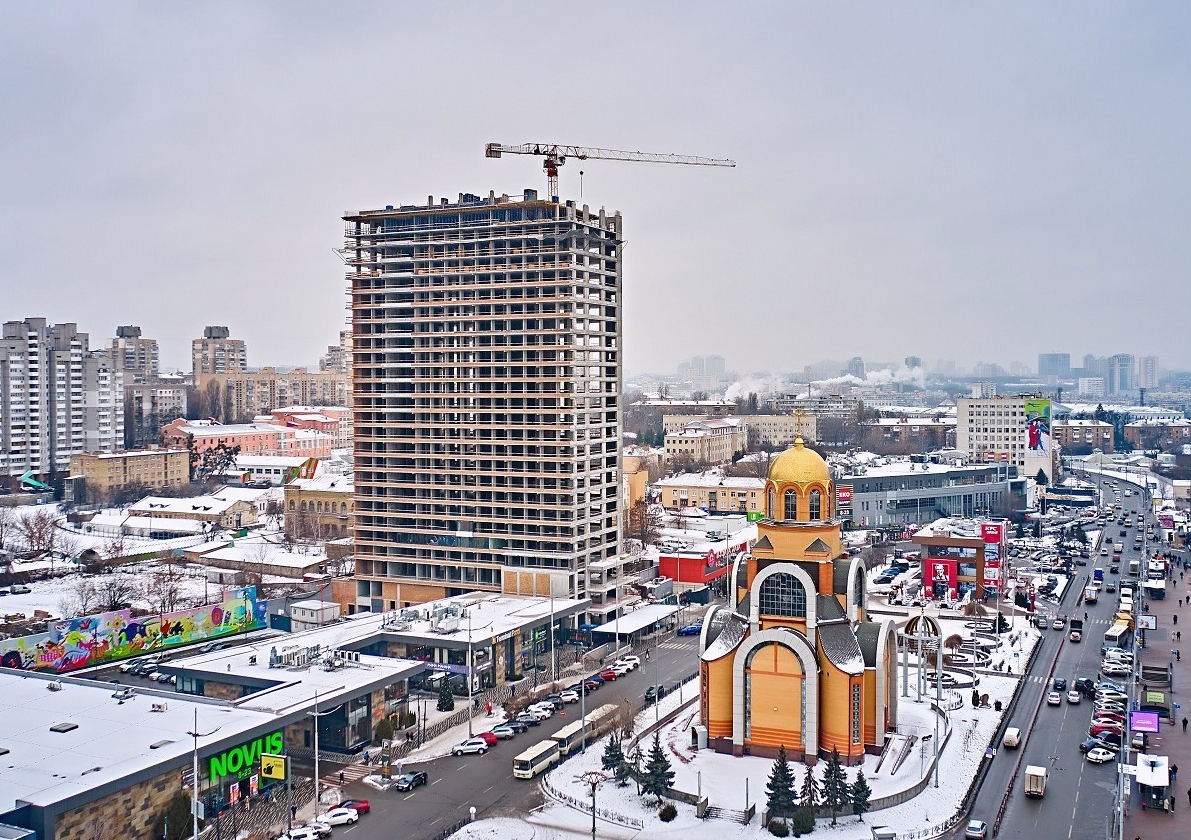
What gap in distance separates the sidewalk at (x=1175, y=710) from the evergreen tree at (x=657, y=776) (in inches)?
571

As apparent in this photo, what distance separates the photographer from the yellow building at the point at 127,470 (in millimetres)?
119000

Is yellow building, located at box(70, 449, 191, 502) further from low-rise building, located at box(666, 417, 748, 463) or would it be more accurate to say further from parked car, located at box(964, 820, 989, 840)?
parked car, located at box(964, 820, 989, 840)

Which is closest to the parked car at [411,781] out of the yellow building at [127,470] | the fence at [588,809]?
the fence at [588,809]

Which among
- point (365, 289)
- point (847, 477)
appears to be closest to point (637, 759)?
point (365, 289)

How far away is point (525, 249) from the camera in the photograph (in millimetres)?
66000

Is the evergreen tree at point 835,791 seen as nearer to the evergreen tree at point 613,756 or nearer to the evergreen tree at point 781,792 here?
the evergreen tree at point 781,792

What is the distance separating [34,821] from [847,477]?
88038mm

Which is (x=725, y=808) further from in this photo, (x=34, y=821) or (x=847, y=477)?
(x=847, y=477)

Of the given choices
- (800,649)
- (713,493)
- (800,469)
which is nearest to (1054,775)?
(800,649)

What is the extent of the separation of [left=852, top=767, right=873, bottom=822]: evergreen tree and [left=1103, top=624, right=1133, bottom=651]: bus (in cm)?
2959

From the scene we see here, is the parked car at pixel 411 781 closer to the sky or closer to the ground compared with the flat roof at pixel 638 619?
closer to the ground

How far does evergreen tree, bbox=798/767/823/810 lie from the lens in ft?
119

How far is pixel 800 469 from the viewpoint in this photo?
4362 cm

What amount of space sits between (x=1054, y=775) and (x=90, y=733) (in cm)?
3366
